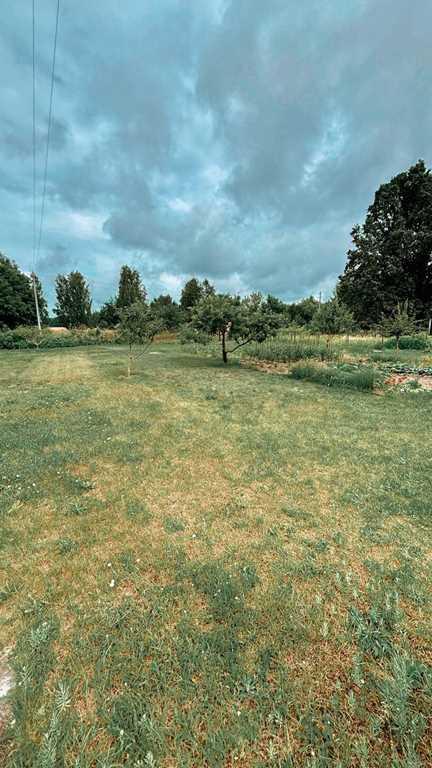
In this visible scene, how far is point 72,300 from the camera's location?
4062cm

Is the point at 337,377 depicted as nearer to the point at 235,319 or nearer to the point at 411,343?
the point at 235,319

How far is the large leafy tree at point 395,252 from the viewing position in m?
28.8

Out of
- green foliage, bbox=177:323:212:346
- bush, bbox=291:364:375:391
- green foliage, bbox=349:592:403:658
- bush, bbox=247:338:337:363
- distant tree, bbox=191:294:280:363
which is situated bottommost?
green foliage, bbox=349:592:403:658

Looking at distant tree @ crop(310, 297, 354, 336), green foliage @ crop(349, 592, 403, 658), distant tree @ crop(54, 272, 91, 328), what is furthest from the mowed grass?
distant tree @ crop(54, 272, 91, 328)

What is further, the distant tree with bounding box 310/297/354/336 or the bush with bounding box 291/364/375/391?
the distant tree with bounding box 310/297/354/336

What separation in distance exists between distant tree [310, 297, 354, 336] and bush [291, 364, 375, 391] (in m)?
4.58

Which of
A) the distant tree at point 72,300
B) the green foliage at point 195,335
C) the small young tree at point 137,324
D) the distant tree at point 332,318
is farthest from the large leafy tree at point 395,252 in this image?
the distant tree at point 72,300

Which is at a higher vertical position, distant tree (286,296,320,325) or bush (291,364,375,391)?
distant tree (286,296,320,325)

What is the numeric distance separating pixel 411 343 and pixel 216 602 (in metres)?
23.2

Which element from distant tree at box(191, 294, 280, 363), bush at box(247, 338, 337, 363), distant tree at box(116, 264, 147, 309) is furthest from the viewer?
distant tree at box(116, 264, 147, 309)

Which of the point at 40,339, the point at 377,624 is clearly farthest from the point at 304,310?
the point at 377,624

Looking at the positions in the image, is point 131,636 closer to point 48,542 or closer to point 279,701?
point 279,701

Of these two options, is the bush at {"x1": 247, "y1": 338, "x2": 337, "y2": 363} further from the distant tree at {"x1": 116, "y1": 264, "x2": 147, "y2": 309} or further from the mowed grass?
the distant tree at {"x1": 116, "y1": 264, "x2": 147, "y2": 309}

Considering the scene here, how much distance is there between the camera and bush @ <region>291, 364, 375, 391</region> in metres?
9.14
